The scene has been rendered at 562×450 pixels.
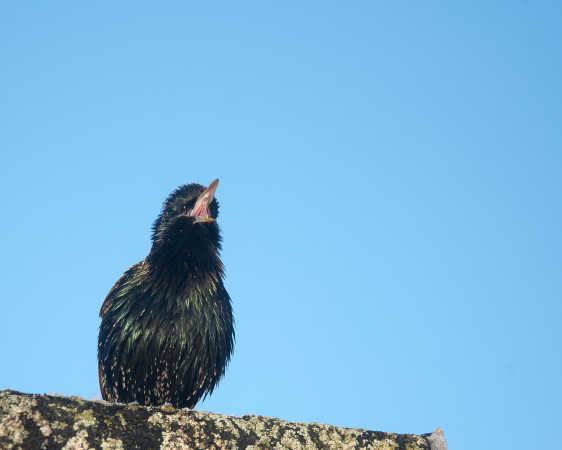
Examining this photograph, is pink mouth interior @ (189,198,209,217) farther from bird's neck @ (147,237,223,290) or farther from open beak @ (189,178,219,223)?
bird's neck @ (147,237,223,290)

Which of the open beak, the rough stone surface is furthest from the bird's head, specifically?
the rough stone surface

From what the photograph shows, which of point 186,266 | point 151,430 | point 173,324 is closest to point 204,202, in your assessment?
point 186,266

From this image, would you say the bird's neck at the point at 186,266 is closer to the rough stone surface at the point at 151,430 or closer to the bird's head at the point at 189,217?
the bird's head at the point at 189,217

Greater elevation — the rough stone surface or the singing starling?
the singing starling

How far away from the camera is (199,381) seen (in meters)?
4.82

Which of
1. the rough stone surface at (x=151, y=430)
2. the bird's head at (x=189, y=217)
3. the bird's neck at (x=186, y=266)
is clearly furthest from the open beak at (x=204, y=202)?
the rough stone surface at (x=151, y=430)

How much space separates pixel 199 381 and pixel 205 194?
5.14 feet

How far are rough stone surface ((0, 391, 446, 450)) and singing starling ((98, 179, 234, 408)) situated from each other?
186cm

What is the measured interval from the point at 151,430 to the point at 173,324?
214 centimetres

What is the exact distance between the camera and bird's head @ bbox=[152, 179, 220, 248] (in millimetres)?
5078

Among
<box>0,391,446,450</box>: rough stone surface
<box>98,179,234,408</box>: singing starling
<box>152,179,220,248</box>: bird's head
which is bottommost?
<box>0,391,446,450</box>: rough stone surface

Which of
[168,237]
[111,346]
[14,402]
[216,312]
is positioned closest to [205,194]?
[168,237]

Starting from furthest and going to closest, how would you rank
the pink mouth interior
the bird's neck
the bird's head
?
1. the pink mouth interior
2. the bird's head
3. the bird's neck

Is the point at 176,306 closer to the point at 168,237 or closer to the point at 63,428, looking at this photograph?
the point at 168,237
